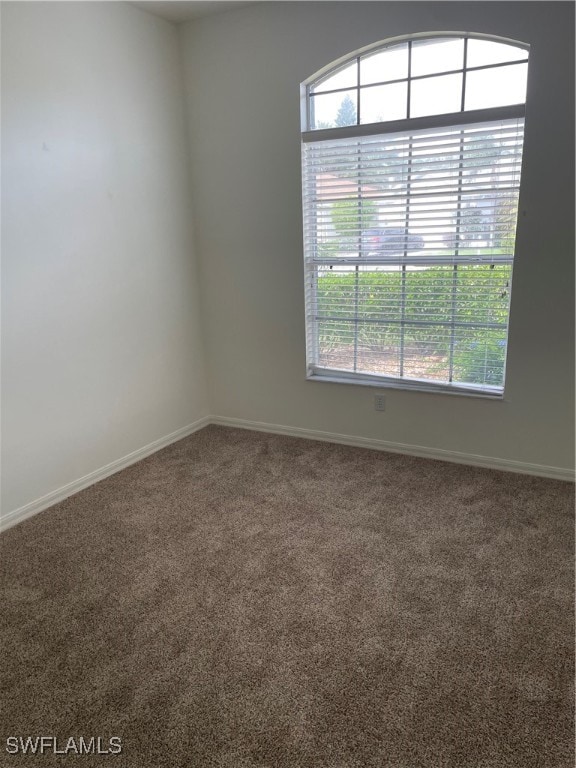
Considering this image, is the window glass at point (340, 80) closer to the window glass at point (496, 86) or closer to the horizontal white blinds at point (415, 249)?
the horizontal white blinds at point (415, 249)

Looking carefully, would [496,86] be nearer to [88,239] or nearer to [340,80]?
[340,80]

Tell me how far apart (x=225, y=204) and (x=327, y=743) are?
10.6 ft

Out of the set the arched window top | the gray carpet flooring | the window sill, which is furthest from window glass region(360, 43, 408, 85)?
the gray carpet flooring

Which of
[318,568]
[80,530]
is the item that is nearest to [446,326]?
[318,568]

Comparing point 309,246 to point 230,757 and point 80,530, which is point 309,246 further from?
point 230,757

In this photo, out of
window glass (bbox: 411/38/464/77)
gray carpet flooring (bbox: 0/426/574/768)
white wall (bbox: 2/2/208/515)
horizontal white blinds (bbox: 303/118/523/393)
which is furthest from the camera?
horizontal white blinds (bbox: 303/118/523/393)

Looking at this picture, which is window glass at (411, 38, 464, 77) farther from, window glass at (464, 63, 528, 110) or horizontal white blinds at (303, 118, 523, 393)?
horizontal white blinds at (303, 118, 523, 393)

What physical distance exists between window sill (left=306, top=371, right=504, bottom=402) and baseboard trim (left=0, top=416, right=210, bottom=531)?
107cm

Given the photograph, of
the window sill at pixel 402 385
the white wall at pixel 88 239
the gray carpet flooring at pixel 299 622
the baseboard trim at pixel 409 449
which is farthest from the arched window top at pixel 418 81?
the gray carpet flooring at pixel 299 622

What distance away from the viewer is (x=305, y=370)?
3.67 meters

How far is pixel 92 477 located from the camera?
321cm

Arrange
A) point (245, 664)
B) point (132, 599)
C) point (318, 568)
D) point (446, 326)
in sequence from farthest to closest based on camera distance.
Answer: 1. point (446, 326)
2. point (318, 568)
3. point (132, 599)
4. point (245, 664)

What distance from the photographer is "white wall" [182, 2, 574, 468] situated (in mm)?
2653

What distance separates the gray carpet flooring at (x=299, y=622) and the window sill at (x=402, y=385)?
498 millimetres
